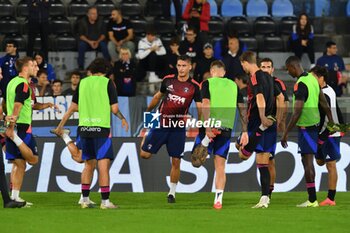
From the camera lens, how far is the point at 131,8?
26156 mm

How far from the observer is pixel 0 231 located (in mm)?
12297

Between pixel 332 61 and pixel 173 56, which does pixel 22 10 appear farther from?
pixel 332 61

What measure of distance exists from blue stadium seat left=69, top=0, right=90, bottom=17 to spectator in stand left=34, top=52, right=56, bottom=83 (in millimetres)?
2971

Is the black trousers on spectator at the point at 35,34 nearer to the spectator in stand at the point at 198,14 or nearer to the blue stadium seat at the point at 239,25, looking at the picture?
the spectator in stand at the point at 198,14

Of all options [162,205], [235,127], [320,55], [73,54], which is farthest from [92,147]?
[320,55]

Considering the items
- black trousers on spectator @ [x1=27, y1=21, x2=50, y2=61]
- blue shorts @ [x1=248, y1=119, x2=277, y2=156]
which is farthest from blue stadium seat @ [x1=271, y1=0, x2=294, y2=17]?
blue shorts @ [x1=248, y1=119, x2=277, y2=156]

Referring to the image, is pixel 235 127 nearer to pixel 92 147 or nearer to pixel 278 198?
pixel 278 198

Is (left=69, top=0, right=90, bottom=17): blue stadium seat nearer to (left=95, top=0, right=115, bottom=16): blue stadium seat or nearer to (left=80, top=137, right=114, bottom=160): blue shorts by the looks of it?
(left=95, top=0, right=115, bottom=16): blue stadium seat

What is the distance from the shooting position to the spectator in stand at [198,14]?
79.2 ft

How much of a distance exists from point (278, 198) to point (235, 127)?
2395 mm

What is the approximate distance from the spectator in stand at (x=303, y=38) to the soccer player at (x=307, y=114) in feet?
29.1

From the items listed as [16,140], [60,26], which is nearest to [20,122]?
[16,140]

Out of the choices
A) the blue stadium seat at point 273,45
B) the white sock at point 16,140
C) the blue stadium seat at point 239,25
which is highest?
the blue stadium seat at point 239,25

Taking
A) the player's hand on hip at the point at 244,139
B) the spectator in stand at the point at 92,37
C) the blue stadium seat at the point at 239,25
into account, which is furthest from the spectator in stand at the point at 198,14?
the player's hand on hip at the point at 244,139
